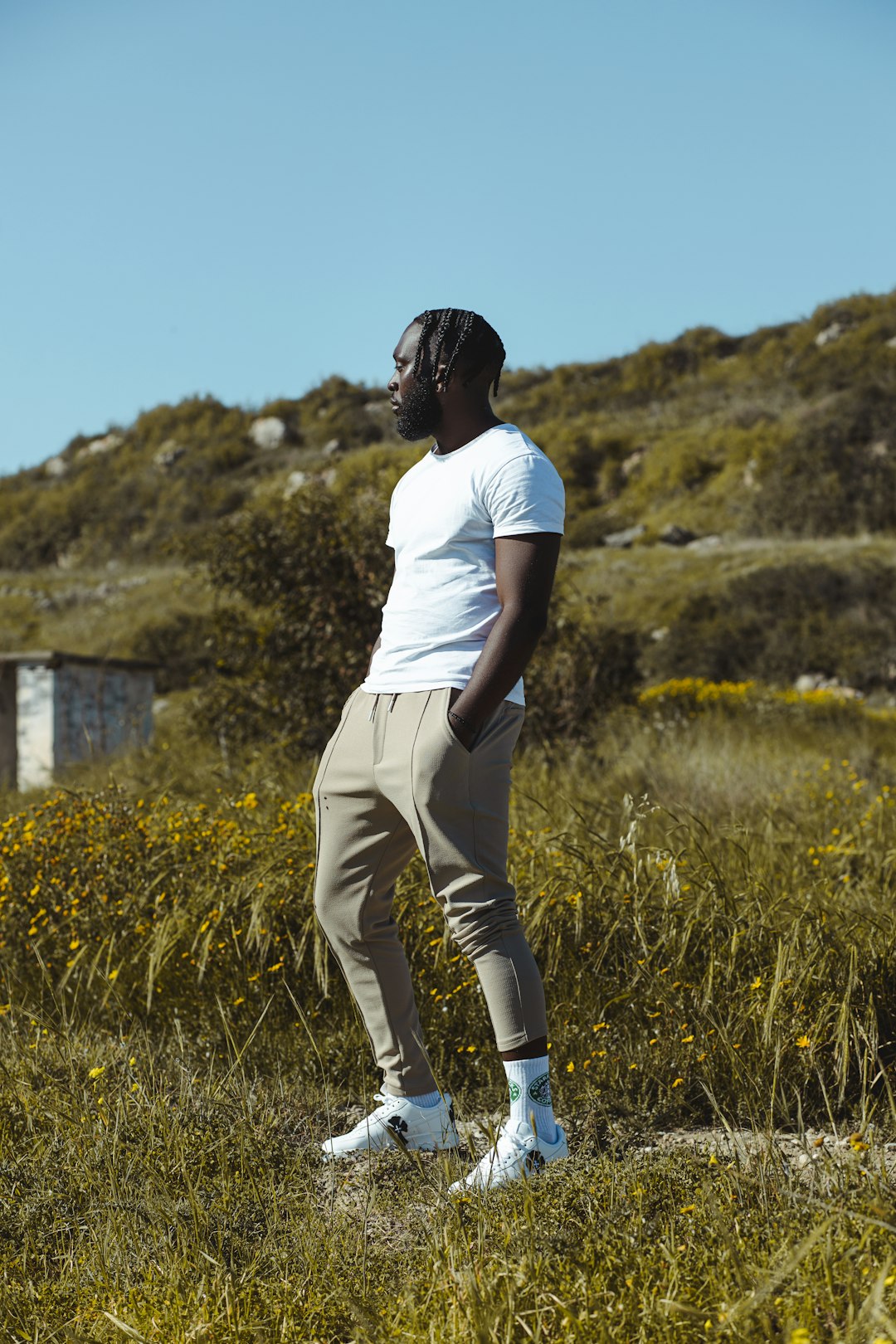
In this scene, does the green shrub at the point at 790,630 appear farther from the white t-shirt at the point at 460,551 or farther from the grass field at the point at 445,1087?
the white t-shirt at the point at 460,551

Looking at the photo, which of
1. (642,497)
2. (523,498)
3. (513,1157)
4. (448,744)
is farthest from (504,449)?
(642,497)

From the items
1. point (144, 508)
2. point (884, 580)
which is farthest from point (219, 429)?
point (884, 580)

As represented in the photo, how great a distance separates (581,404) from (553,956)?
132 ft

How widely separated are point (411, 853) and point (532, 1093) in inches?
24.5

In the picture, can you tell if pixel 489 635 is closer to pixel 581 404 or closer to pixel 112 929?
pixel 112 929

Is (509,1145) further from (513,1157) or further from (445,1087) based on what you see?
(445,1087)

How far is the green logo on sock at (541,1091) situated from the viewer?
2.46 metres

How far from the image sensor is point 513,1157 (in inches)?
94.8

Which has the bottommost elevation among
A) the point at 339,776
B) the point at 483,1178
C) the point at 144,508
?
the point at 483,1178

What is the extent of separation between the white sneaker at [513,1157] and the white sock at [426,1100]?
257 millimetres

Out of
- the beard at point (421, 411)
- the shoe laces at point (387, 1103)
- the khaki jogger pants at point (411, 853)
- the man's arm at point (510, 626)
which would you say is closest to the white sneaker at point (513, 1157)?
the khaki jogger pants at point (411, 853)

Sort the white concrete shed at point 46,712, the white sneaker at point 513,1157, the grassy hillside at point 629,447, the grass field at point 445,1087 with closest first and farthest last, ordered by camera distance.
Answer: the grass field at point 445,1087, the white sneaker at point 513,1157, the white concrete shed at point 46,712, the grassy hillside at point 629,447

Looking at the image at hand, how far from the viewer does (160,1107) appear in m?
2.71

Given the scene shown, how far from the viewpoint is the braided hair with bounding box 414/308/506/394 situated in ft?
8.66
